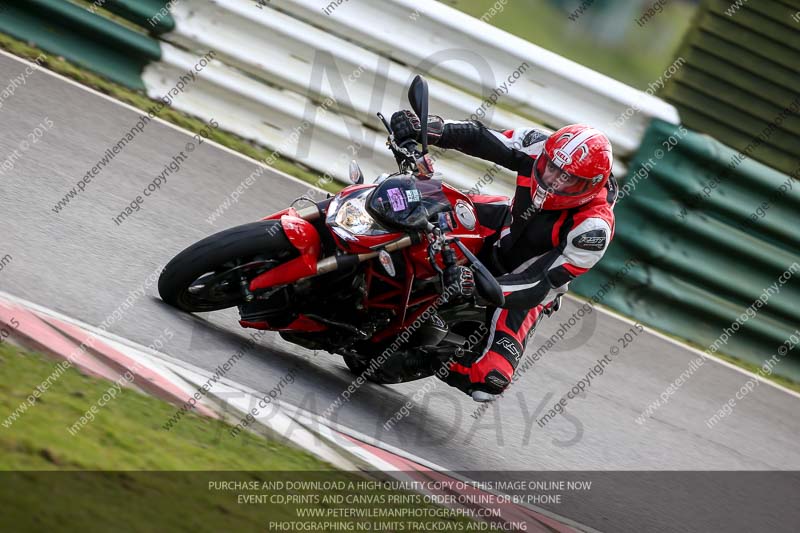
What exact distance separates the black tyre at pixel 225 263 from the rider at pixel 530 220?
0.79 metres

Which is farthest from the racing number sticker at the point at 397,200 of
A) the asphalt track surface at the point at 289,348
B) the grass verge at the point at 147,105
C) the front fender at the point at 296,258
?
the grass verge at the point at 147,105

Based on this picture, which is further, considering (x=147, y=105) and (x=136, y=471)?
(x=147, y=105)

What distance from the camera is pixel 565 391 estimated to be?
678 centimetres

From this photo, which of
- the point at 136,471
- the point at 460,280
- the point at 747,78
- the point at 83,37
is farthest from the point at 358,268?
the point at 747,78

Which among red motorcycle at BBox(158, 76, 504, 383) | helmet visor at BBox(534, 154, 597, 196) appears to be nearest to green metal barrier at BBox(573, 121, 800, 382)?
red motorcycle at BBox(158, 76, 504, 383)

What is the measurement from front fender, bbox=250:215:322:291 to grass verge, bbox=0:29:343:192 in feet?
11.3

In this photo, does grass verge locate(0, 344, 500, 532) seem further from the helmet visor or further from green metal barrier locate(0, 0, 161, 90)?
green metal barrier locate(0, 0, 161, 90)

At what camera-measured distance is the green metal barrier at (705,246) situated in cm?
814

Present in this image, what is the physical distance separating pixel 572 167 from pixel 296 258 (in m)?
1.41

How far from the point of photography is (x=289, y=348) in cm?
567

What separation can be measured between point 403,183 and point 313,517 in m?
1.62

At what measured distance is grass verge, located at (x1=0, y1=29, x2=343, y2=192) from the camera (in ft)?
26.2

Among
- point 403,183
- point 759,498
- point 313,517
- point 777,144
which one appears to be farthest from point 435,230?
point 777,144

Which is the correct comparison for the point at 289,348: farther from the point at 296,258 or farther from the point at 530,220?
the point at 530,220
